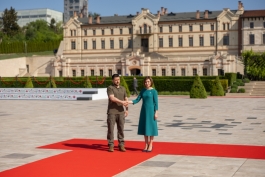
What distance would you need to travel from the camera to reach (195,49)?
83.2 m

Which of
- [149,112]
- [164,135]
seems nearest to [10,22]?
[164,135]

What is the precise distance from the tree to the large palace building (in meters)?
20.0

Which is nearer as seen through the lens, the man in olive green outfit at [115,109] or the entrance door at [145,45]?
the man in olive green outfit at [115,109]

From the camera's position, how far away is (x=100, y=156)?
31.5 feet

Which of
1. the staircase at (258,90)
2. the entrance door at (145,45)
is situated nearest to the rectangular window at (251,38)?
the entrance door at (145,45)

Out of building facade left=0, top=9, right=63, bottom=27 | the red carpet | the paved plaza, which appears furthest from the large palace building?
building facade left=0, top=9, right=63, bottom=27

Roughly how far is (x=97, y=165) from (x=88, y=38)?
268ft

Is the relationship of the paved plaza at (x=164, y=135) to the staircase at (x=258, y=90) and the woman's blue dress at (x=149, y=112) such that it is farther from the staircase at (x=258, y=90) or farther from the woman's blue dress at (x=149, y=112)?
the staircase at (x=258, y=90)

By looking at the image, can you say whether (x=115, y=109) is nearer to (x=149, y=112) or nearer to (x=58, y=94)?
(x=149, y=112)

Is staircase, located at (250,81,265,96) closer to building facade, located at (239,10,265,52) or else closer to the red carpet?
building facade, located at (239,10,265,52)

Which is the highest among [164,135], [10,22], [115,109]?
[10,22]

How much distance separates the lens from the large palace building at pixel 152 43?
7238cm

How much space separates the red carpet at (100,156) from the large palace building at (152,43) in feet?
192

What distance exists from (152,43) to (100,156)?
7620cm
